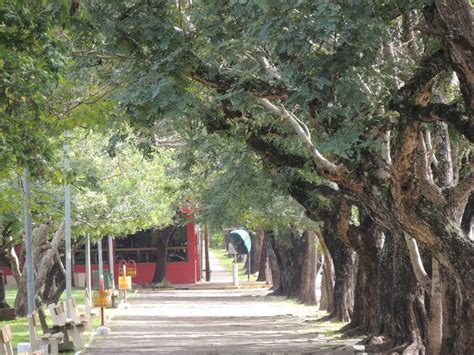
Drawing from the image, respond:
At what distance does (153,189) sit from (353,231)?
13284 millimetres

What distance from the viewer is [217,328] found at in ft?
106

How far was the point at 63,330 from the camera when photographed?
23.6m

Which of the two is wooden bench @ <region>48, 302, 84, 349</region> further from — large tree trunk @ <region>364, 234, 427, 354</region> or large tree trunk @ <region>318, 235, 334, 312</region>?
large tree trunk @ <region>318, 235, 334, 312</region>

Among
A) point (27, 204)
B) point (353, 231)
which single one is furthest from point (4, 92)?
point (353, 231)

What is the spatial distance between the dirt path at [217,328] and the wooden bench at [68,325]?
0.32 metres

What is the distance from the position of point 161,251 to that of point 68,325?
121 feet

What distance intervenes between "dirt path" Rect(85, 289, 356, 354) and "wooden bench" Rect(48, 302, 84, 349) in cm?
32

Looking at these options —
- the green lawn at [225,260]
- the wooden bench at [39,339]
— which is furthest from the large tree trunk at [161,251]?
the wooden bench at [39,339]

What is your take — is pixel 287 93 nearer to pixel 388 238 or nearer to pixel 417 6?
pixel 417 6

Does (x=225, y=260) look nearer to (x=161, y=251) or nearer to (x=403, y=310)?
(x=161, y=251)

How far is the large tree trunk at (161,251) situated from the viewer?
60.8 meters

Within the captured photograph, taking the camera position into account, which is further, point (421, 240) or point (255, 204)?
point (255, 204)

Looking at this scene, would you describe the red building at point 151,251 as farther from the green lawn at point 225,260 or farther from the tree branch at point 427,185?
the tree branch at point 427,185

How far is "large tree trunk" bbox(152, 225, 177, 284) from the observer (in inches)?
2393
